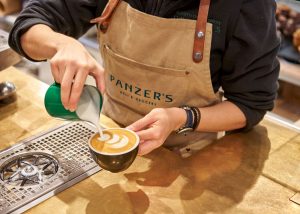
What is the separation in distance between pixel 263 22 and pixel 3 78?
97 cm

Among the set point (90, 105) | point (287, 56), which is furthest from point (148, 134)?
point (287, 56)

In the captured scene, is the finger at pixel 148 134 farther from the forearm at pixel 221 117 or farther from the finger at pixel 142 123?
the forearm at pixel 221 117

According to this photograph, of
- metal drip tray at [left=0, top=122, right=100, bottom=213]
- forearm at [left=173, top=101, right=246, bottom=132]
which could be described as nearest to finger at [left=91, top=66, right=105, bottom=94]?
metal drip tray at [left=0, top=122, right=100, bottom=213]

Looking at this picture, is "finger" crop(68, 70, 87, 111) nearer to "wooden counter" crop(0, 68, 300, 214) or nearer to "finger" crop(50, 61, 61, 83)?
"finger" crop(50, 61, 61, 83)

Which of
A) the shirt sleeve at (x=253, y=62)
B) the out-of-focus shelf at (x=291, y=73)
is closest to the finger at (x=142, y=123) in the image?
the shirt sleeve at (x=253, y=62)

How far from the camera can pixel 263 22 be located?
1.24m

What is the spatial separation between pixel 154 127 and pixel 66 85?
25 cm

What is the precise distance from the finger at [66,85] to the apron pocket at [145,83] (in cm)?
33

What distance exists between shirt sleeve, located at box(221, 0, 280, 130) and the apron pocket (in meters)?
0.14

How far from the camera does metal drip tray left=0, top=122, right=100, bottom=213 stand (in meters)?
1.09

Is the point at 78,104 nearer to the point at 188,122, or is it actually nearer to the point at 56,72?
the point at 56,72

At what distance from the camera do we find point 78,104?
42.9 inches

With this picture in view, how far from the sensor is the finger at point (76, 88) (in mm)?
1039

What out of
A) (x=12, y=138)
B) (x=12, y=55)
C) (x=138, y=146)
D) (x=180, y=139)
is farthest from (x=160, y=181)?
(x=12, y=55)
